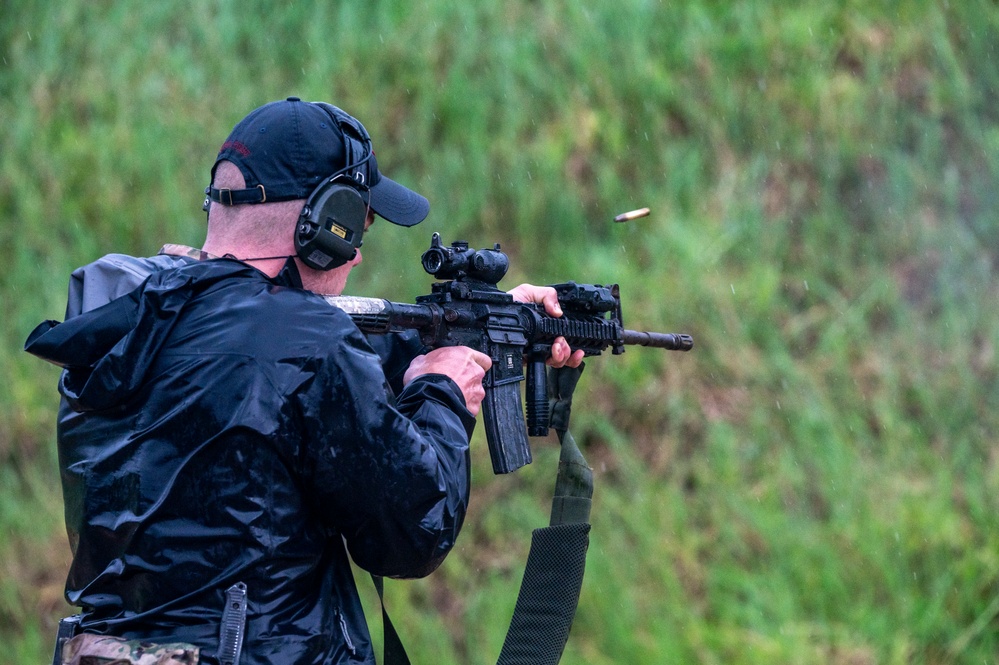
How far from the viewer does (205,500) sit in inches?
88.7

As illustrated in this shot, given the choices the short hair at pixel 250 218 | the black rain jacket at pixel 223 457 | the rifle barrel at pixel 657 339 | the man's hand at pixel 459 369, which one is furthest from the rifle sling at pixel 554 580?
the short hair at pixel 250 218

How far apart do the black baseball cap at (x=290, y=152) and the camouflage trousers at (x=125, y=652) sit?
982 millimetres

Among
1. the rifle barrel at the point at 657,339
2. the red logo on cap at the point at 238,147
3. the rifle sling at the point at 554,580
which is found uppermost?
the red logo on cap at the point at 238,147

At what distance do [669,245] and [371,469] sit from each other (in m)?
4.51

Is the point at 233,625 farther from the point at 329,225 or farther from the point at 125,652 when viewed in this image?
the point at 329,225

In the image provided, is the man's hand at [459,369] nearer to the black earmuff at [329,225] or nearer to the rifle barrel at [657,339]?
the black earmuff at [329,225]

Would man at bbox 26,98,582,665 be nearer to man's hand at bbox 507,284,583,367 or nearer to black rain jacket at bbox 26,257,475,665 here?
black rain jacket at bbox 26,257,475,665

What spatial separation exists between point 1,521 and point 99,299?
4339 millimetres

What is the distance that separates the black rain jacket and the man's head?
165 mm

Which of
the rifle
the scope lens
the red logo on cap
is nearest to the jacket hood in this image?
the red logo on cap

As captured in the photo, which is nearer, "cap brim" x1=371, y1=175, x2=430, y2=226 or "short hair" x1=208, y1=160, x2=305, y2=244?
"short hair" x1=208, y1=160, x2=305, y2=244

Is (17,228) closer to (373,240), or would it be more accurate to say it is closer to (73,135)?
(73,135)

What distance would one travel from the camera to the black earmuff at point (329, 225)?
8.13 ft

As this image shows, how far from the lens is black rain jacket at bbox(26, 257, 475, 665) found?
225 cm
